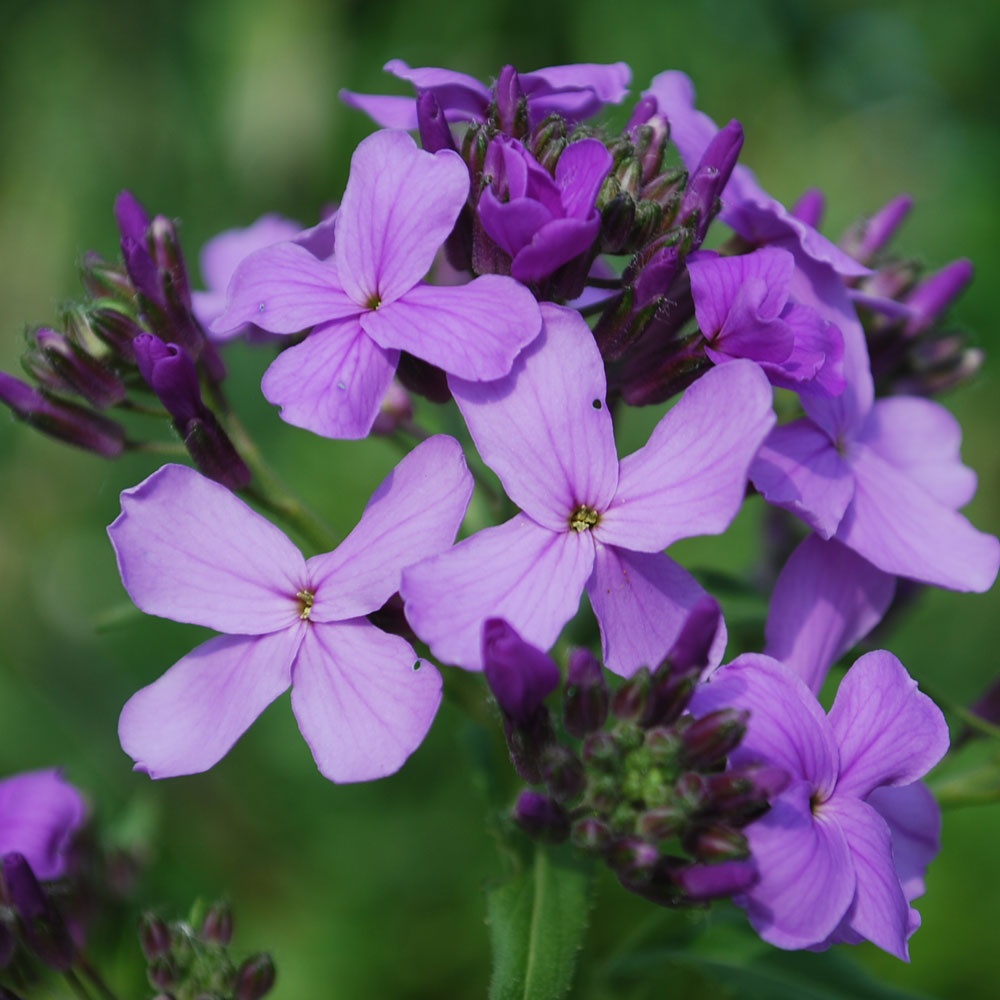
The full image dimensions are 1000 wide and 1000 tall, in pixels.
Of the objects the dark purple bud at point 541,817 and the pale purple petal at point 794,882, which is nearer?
the pale purple petal at point 794,882

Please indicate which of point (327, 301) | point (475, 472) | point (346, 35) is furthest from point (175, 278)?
point (346, 35)

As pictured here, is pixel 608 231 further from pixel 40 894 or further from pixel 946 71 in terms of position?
pixel 946 71

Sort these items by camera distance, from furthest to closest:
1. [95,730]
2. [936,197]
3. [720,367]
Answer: [936,197], [95,730], [720,367]

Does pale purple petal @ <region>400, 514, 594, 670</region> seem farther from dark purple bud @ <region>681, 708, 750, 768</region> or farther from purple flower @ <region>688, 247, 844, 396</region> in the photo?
purple flower @ <region>688, 247, 844, 396</region>

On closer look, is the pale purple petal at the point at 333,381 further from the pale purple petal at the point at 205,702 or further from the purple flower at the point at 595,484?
the pale purple petal at the point at 205,702

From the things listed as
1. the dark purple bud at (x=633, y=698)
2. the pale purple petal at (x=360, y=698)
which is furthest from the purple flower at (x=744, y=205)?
the pale purple petal at (x=360, y=698)

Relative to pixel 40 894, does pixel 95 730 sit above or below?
below

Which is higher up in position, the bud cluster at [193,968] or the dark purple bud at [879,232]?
the dark purple bud at [879,232]
